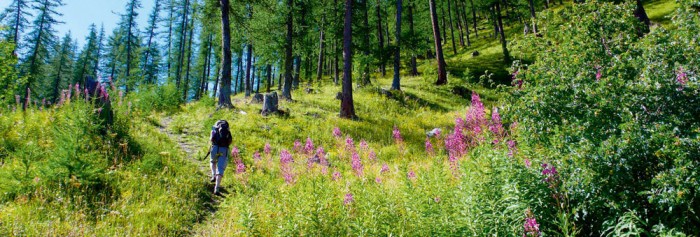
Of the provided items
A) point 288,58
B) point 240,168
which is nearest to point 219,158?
point 240,168

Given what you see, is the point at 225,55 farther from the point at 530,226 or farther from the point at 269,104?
the point at 530,226

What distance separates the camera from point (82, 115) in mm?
6586

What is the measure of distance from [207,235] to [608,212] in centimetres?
495

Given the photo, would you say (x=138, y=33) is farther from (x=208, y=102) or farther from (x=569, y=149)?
(x=569, y=149)

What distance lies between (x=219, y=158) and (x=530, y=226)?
19.1 feet

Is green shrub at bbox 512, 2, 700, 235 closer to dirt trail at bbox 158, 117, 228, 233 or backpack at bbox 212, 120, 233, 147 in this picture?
dirt trail at bbox 158, 117, 228, 233

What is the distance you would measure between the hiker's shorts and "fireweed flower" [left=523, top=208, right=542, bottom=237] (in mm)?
5639

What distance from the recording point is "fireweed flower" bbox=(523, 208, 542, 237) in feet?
10.1

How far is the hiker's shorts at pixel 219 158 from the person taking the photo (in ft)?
23.1

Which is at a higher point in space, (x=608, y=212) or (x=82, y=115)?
(x=82, y=115)

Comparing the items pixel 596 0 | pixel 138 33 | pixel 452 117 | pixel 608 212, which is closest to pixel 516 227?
pixel 608 212

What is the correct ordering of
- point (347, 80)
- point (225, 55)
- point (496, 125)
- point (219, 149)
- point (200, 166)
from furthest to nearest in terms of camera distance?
point (225, 55)
point (347, 80)
point (200, 166)
point (219, 149)
point (496, 125)

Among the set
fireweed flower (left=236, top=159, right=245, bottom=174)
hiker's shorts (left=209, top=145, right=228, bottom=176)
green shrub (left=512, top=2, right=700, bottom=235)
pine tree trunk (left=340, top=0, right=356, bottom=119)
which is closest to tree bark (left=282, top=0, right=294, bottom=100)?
pine tree trunk (left=340, top=0, right=356, bottom=119)

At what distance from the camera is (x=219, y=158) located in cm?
710
